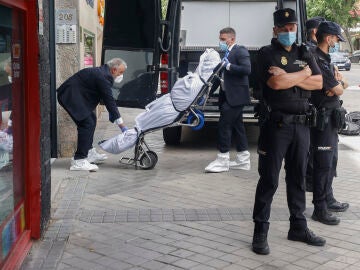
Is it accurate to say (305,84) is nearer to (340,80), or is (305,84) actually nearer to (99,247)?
(340,80)

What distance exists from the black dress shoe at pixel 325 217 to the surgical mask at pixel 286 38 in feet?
5.64

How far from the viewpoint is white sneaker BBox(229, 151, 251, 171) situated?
26.7 feet

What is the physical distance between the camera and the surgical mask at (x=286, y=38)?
4781 mm

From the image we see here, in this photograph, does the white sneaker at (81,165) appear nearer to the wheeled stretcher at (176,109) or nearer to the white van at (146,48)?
the wheeled stretcher at (176,109)

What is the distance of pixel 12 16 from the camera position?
4.32 m

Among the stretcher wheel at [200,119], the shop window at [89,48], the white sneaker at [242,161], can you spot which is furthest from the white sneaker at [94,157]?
the shop window at [89,48]

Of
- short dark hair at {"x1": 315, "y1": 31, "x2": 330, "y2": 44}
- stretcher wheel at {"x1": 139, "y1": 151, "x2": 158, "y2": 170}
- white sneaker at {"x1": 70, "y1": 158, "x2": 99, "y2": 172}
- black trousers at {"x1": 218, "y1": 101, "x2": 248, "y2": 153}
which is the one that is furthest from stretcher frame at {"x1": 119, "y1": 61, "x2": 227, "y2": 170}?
short dark hair at {"x1": 315, "y1": 31, "x2": 330, "y2": 44}

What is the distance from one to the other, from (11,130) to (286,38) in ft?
7.29

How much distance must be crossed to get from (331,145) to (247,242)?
1339mm

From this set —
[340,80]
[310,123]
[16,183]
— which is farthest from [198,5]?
[16,183]

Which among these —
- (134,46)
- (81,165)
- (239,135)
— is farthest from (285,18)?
(134,46)

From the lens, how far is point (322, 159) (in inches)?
224

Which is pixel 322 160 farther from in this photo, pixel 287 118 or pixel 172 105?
pixel 172 105

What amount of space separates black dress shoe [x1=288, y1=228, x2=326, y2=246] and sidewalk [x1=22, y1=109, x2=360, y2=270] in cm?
6
